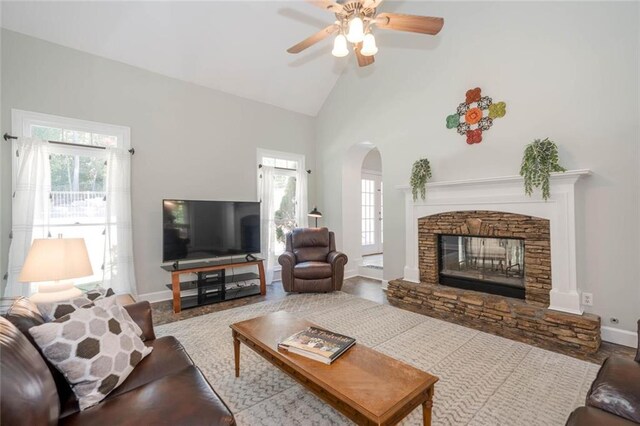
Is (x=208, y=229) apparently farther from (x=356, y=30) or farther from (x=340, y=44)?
(x=356, y=30)

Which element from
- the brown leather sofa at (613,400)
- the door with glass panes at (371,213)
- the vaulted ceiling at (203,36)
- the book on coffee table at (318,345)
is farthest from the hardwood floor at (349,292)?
the vaulted ceiling at (203,36)

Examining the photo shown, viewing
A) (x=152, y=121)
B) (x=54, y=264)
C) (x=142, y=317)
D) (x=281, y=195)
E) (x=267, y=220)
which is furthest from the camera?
(x=281, y=195)

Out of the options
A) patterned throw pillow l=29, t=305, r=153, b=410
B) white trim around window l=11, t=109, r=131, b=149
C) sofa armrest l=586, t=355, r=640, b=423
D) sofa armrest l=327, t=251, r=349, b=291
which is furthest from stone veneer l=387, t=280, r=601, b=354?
white trim around window l=11, t=109, r=131, b=149

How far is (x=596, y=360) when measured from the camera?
2.48 meters

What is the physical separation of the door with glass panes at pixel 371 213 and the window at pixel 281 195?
8.90 feet

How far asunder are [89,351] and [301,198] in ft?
14.6

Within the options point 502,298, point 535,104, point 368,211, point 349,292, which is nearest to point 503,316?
point 502,298

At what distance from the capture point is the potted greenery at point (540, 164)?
3.01 metres

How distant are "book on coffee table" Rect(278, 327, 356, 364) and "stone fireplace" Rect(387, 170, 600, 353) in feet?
6.94

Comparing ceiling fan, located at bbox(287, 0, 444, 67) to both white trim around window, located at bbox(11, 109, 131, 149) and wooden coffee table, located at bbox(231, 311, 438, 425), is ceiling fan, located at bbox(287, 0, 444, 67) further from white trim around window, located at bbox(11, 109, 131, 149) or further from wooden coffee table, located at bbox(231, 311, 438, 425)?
white trim around window, located at bbox(11, 109, 131, 149)

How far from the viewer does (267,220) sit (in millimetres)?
5156

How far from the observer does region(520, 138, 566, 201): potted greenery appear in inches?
118

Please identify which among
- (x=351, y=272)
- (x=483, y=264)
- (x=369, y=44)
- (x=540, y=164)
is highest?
(x=369, y=44)

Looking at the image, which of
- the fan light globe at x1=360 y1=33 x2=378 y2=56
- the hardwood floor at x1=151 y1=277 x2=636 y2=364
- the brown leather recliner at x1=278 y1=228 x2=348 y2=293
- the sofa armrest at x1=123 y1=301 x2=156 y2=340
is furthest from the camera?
the brown leather recliner at x1=278 y1=228 x2=348 y2=293
